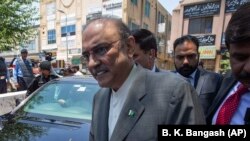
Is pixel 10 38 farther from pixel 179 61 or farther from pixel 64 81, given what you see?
pixel 179 61

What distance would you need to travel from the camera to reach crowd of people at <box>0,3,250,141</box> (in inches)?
46.3

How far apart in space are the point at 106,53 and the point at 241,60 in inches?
26.1

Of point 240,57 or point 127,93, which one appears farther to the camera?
point 127,93

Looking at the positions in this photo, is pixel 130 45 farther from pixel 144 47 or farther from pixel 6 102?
pixel 6 102

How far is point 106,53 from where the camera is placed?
1.45 metres

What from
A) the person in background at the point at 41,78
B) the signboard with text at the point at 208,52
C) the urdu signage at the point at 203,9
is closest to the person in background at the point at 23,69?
the person in background at the point at 41,78

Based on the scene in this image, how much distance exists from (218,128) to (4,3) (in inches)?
454

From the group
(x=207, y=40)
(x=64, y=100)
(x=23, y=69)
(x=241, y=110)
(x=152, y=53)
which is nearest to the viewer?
(x=241, y=110)

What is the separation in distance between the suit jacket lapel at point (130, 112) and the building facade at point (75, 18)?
94.1ft

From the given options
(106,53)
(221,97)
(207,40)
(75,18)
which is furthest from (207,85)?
(75,18)

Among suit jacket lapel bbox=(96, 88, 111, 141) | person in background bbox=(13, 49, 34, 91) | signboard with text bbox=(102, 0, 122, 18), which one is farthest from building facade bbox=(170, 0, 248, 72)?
suit jacket lapel bbox=(96, 88, 111, 141)

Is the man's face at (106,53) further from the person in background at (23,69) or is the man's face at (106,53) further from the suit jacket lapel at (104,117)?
the person in background at (23,69)

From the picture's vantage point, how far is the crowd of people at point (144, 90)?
A: 1.17 meters

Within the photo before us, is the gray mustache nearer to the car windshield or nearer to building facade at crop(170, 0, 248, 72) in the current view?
the car windshield
